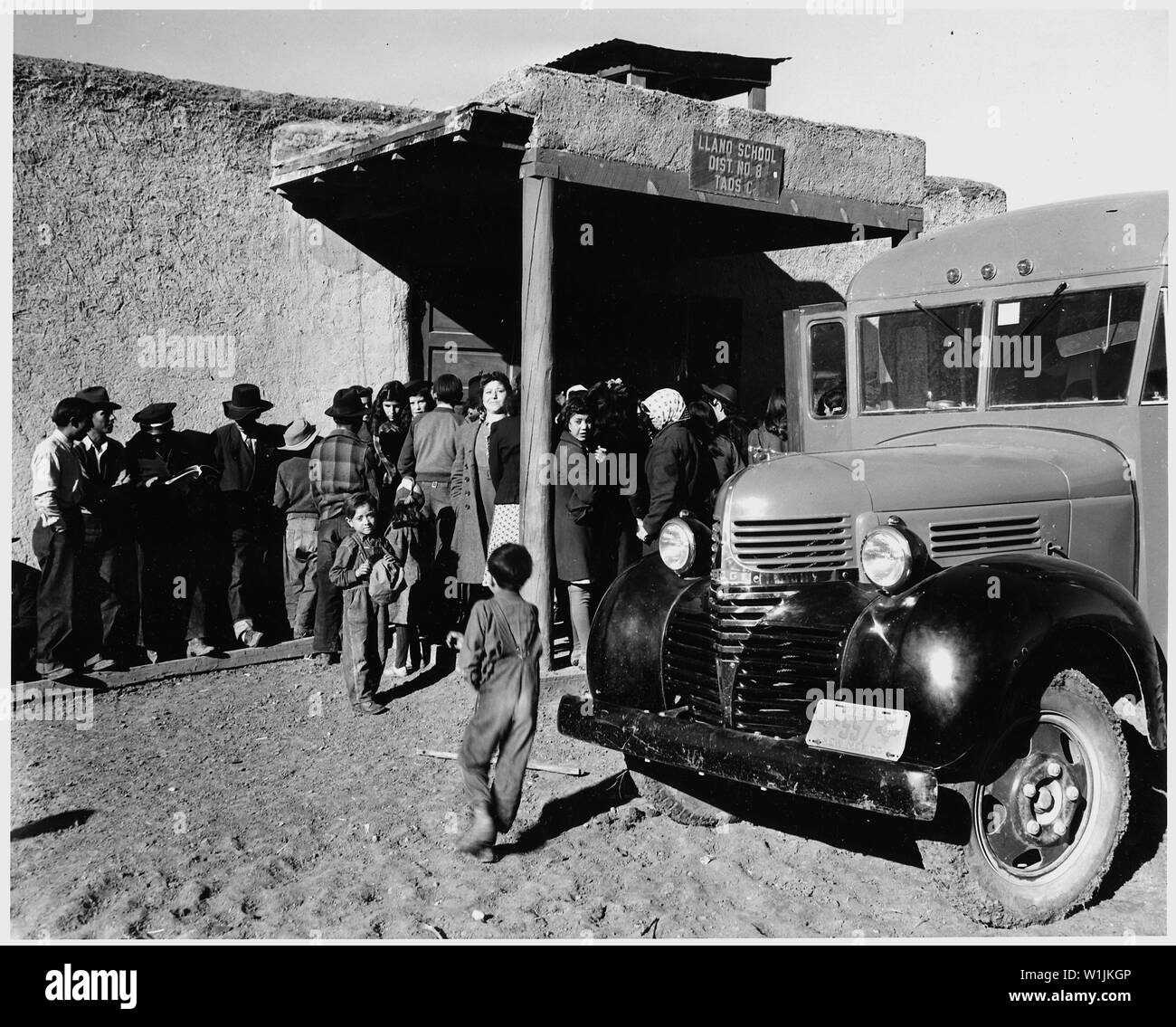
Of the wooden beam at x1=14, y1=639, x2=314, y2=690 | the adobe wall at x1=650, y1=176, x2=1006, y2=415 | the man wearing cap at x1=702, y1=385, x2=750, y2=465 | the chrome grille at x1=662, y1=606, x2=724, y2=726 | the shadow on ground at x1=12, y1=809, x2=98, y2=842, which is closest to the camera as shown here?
the chrome grille at x1=662, y1=606, x2=724, y2=726

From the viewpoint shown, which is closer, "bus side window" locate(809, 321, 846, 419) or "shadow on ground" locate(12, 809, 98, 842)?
"shadow on ground" locate(12, 809, 98, 842)

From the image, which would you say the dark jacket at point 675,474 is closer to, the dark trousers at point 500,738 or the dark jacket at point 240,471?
the dark trousers at point 500,738

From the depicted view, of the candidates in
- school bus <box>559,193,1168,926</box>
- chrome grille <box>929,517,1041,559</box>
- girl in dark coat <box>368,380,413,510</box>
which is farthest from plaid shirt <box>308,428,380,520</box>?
chrome grille <box>929,517,1041,559</box>

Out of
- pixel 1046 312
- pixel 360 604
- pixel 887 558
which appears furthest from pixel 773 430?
pixel 887 558

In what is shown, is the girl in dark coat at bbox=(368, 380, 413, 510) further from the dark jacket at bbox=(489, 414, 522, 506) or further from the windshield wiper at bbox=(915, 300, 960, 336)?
the windshield wiper at bbox=(915, 300, 960, 336)

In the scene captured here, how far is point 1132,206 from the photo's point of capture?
480 cm

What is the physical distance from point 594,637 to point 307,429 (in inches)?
160

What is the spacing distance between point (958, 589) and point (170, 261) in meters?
6.61

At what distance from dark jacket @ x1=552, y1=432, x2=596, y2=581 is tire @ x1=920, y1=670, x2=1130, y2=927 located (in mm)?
3380

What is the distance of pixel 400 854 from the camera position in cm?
446

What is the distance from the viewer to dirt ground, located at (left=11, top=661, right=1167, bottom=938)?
389cm

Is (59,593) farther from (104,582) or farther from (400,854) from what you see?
(400,854)

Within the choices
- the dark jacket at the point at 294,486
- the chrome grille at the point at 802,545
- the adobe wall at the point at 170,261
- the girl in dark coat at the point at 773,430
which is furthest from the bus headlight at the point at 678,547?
the adobe wall at the point at 170,261

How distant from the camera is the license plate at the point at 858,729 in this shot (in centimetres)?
360
